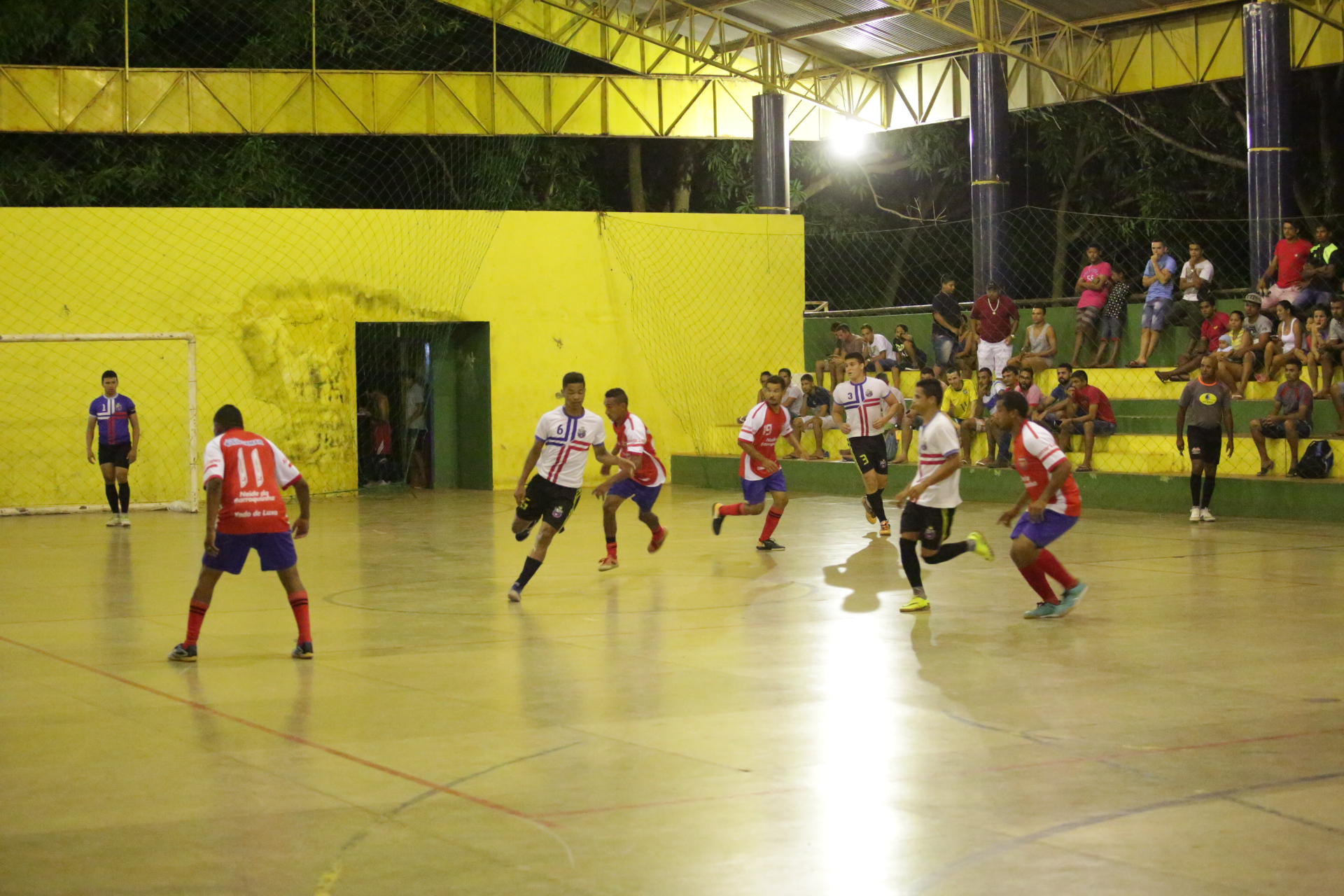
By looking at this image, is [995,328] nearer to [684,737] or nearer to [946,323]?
[946,323]

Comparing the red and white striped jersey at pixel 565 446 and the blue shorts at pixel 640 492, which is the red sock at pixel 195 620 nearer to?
the red and white striped jersey at pixel 565 446

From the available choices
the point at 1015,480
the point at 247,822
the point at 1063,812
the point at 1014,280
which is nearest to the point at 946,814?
the point at 1063,812

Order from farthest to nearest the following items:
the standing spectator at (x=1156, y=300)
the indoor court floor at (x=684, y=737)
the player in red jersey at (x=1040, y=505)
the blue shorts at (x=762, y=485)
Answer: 1. the standing spectator at (x=1156, y=300)
2. the blue shorts at (x=762, y=485)
3. the player in red jersey at (x=1040, y=505)
4. the indoor court floor at (x=684, y=737)

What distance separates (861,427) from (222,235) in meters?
11.7

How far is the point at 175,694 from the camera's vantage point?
334 inches

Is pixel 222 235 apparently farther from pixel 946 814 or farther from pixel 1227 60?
pixel 946 814

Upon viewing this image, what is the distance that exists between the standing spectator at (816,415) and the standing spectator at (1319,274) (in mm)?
7110

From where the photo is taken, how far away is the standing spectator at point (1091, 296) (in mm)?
23047

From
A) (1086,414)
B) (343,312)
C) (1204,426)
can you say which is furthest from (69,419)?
(1204,426)

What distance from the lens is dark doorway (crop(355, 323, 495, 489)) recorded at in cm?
2616

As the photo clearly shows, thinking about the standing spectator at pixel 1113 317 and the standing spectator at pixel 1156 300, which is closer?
the standing spectator at pixel 1156 300

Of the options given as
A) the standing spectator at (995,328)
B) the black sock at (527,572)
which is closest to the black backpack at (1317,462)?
the standing spectator at (995,328)

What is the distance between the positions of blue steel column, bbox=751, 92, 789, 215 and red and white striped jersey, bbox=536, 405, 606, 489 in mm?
16454

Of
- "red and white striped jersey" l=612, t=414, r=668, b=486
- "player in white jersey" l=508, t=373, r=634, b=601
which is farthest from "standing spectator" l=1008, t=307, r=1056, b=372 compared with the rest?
"player in white jersey" l=508, t=373, r=634, b=601
